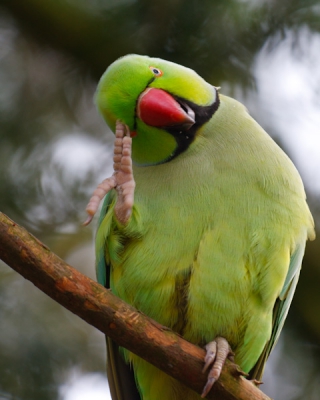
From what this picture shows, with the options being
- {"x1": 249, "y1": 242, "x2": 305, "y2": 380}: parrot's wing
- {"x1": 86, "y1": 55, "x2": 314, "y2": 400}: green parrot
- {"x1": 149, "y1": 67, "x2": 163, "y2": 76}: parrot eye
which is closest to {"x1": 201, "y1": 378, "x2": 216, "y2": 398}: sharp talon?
{"x1": 86, "y1": 55, "x2": 314, "y2": 400}: green parrot

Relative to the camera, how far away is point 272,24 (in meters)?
3.61

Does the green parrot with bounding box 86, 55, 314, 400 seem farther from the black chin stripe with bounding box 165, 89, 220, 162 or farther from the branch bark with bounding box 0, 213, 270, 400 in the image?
the branch bark with bounding box 0, 213, 270, 400

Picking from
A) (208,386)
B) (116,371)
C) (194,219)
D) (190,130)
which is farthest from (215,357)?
(190,130)

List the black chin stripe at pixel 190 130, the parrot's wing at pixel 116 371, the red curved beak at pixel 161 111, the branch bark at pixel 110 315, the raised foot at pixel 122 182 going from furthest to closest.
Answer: the parrot's wing at pixel 116 371, the black chin stripe at pixel 190 130, the red curved beak at pixel 161 111, the raised foot at pixel 122 182, the branch bark at pixel 110 315

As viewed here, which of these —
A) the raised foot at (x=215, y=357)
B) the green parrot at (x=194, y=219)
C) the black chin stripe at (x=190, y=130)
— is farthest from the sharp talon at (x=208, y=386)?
the black chin stripe at (x=190, y=130)

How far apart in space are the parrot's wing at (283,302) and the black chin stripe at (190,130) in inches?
27.7

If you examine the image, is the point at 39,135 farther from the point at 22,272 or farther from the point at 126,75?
the point at 22,272

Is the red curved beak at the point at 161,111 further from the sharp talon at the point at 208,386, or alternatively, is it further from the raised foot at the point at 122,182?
the sharp talon at the point at 208,386

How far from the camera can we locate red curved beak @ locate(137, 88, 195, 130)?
253cm

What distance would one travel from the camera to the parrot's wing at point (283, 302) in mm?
2621

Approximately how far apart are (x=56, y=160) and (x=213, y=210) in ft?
4.97

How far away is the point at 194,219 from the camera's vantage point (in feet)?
8.21

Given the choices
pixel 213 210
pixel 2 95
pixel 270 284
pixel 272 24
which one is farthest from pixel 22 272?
pixel 272 24

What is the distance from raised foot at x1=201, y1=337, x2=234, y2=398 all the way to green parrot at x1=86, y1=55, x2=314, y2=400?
0.04 ft
